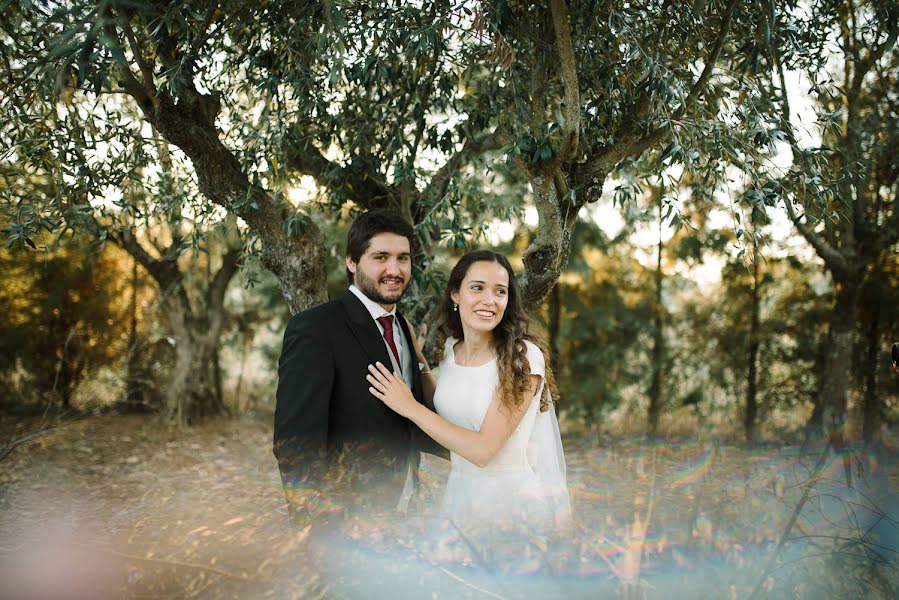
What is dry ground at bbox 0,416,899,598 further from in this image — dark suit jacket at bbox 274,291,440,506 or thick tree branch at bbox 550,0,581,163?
thick tree branch at bbox 550,0,581,163

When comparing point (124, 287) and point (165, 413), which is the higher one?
point (124, 287)

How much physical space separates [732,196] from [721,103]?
75cm

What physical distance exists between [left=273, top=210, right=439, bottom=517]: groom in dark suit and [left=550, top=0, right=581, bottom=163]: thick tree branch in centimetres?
98

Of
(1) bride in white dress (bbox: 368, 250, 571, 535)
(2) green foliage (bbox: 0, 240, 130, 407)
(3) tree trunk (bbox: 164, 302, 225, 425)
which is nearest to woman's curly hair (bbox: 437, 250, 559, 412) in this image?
(1) bride in white dress (bbox: 368, 250, 571, 535)

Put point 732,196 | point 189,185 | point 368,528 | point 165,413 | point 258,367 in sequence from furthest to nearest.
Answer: point 258,367 < point 165,413 < point 189,185 < point 732,196 < point 368,528

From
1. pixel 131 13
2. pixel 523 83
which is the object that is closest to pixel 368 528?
pixel 131 13

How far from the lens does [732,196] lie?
3.52 metres

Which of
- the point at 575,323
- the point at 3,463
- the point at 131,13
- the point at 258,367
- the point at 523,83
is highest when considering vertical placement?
the point at 523,83

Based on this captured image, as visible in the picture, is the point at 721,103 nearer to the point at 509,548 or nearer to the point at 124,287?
the point at 509,548

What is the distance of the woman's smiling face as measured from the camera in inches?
121

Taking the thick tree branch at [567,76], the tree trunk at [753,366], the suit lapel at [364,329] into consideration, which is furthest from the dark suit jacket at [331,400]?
the tree trunk at [753,366]

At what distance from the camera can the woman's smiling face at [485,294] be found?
3.08m

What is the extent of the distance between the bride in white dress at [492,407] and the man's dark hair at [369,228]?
0.37m

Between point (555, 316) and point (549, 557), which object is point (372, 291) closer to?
point (549, 557)
